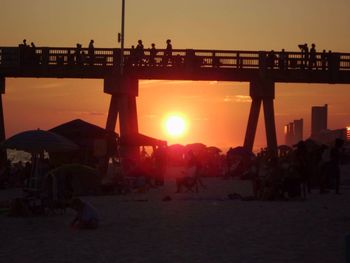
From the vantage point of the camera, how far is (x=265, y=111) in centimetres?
3828

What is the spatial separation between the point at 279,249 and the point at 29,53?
26022 millimetres

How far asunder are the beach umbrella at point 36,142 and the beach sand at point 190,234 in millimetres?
1675

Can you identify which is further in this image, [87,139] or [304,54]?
[304,54]

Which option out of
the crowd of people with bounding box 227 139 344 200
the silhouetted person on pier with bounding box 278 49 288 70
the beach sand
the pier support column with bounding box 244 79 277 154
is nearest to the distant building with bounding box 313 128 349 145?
the pier support column with bounding box 244 79 277 154

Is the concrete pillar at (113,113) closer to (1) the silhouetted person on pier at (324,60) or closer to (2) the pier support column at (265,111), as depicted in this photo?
(2) the pier support column at (265,111)

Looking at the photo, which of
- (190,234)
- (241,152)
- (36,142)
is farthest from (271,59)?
(190,234)

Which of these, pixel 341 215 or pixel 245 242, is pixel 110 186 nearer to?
pixel 341 215

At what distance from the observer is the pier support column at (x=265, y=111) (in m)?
36.8

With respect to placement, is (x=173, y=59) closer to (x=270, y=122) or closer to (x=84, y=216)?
(x=270, y=122)

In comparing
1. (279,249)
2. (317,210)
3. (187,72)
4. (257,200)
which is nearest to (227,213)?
(317,210)

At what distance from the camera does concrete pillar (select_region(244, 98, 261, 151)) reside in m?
39.2

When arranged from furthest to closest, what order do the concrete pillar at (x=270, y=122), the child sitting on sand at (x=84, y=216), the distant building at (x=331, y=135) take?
1. the distant building at (x=331, y=135)
2. the concrete pillar at (x=270, y=122)
3. the child sitting on sand at (x=84, y=216)

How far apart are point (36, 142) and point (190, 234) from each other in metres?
5.87

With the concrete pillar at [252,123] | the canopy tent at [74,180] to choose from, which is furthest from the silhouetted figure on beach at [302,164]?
the concrete pillar at [252,123]
